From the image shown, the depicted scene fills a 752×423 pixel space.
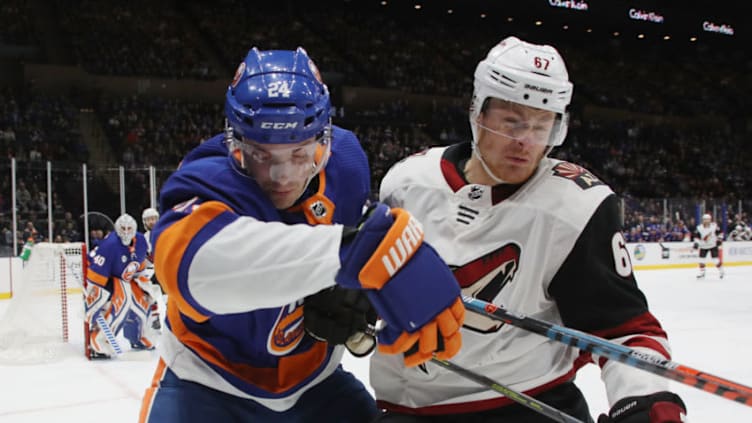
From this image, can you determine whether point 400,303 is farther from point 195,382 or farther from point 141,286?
point 141,286

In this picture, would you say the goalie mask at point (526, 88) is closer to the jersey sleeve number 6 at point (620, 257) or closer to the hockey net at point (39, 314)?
the jersey sleeve number 6 at point (620, 257)

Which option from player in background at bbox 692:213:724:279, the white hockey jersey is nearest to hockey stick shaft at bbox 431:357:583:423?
the white hockey jersey

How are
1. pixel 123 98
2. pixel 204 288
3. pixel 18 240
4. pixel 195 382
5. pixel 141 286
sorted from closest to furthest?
pixel 204 288 < pixel 195 382 < pixel 141 286 < pixel 18 240 < pixel 123 98

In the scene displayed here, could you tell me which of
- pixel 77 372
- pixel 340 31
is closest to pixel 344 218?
pixel 77 372

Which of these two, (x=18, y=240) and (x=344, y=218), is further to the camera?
(x=18, y=240)

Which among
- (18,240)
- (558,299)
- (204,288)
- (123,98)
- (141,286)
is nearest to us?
(204,288)

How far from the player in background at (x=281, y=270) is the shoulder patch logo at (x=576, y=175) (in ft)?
1.46

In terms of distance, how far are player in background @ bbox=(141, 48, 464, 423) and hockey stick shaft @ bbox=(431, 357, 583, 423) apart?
0.66 feet

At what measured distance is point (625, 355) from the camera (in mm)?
1247

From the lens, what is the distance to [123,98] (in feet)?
49.0

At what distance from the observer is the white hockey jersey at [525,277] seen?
149cm

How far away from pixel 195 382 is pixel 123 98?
14557 mm

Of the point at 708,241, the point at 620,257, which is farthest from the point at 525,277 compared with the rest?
the point at 708,241

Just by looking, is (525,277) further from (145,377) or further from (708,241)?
(708,241)
